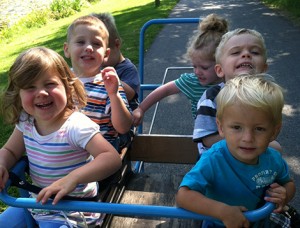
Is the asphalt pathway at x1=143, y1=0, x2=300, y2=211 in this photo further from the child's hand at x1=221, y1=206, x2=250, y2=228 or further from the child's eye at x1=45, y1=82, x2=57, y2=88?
the child's hand at x1=221, y1=206, x2=250, y2=228

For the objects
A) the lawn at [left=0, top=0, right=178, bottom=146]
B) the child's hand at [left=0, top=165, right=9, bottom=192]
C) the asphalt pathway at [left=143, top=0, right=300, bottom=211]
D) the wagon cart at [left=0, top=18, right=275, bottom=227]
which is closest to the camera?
the child's hand at [left=0, top=165, right=9, bottom=192]

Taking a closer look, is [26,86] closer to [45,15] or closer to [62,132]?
[62,132]

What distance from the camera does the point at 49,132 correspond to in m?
1.91

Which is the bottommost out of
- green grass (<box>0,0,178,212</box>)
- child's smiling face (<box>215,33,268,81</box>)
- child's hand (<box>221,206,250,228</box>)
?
green grass (<box>0,0,178,212</box>)

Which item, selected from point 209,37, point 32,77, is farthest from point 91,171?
point 209,37

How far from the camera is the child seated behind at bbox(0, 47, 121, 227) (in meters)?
1.77

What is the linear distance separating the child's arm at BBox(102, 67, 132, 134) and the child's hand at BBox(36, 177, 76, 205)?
0.61m

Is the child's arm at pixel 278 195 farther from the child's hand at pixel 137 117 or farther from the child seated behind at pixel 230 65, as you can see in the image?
the child's hand at pixel 137 117

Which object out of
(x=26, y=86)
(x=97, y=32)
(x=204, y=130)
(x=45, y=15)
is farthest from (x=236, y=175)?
(x=45, y=15)

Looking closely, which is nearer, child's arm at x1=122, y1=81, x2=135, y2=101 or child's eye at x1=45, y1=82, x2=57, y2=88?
child's eye at x1=45, y1=82, x2=57, y2=88

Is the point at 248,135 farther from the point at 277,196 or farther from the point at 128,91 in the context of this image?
the point at 128,91

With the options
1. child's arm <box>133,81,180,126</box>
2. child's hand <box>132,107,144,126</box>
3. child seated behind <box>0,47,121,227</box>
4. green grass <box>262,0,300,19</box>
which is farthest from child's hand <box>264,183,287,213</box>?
green grass <box>262,0,300,19</box>

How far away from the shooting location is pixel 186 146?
2.63 m

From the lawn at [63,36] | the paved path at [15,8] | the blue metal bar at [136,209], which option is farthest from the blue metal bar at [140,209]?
A: the paved path at [15,8]
